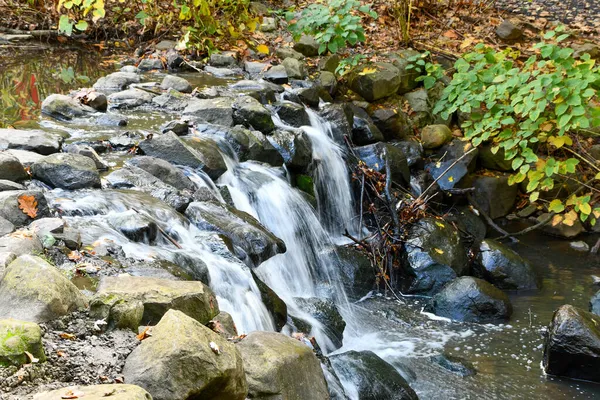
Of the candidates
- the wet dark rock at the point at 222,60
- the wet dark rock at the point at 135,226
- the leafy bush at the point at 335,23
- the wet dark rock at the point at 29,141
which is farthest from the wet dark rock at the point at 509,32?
the wet dark rock at the point at 135,226

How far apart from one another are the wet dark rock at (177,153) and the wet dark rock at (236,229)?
0.64 meters

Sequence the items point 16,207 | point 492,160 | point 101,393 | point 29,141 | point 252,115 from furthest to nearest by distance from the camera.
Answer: point 492,160 < point 252,115 < point 29,141 < point 16,207 < point 101,393

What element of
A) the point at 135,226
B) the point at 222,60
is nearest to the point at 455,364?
the point at 135,226

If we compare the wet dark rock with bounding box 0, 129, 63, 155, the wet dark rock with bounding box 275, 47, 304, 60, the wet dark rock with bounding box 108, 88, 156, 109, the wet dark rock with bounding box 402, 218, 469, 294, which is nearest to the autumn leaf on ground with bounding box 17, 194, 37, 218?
the wet dark rock with bounding box 0, 129, 63, 155

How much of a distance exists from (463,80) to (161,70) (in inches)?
162

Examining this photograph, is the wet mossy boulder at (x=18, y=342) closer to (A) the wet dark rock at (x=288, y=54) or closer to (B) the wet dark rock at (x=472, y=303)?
(B) the wet dark rock at (x=472, y=303)

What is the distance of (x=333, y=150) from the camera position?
24.7ft

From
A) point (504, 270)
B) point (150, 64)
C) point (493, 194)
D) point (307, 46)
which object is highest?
point (307, 46)

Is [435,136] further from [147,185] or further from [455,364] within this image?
[147,185]

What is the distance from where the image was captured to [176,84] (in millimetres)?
7621

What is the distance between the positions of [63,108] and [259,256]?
3.00 meters

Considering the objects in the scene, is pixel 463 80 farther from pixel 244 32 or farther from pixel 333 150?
pixel 244 32

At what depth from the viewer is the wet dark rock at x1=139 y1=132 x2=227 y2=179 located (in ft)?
18.3

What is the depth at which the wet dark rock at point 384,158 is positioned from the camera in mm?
7652
